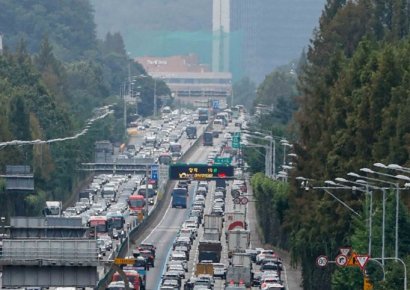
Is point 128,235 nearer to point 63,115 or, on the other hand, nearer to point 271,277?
point 271,277

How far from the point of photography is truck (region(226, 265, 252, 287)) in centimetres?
11450

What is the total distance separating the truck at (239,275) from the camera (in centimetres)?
11450

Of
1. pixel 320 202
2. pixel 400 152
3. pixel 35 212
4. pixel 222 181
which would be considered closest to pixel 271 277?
pixel 320 202

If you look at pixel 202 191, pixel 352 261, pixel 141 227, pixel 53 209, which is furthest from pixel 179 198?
pixel 352 261

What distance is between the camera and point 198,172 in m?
169

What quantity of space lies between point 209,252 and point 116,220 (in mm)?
23551

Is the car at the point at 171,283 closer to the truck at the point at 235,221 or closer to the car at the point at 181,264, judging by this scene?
the car at the point at 181,264

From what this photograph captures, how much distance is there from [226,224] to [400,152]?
4273 cm

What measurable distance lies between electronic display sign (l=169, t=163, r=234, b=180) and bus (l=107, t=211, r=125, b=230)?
14532mm

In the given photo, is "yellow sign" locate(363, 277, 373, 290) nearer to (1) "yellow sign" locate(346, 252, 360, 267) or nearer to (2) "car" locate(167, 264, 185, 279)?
(1) "yellow sign" locate(346, 252, 360, 267)

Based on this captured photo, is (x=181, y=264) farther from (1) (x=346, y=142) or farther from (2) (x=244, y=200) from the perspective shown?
(2) (x=244, y=200)

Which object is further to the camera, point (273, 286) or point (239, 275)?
point (239, 275)

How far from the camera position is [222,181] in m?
193

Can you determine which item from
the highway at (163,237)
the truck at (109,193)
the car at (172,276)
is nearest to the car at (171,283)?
the car at (172,276)
